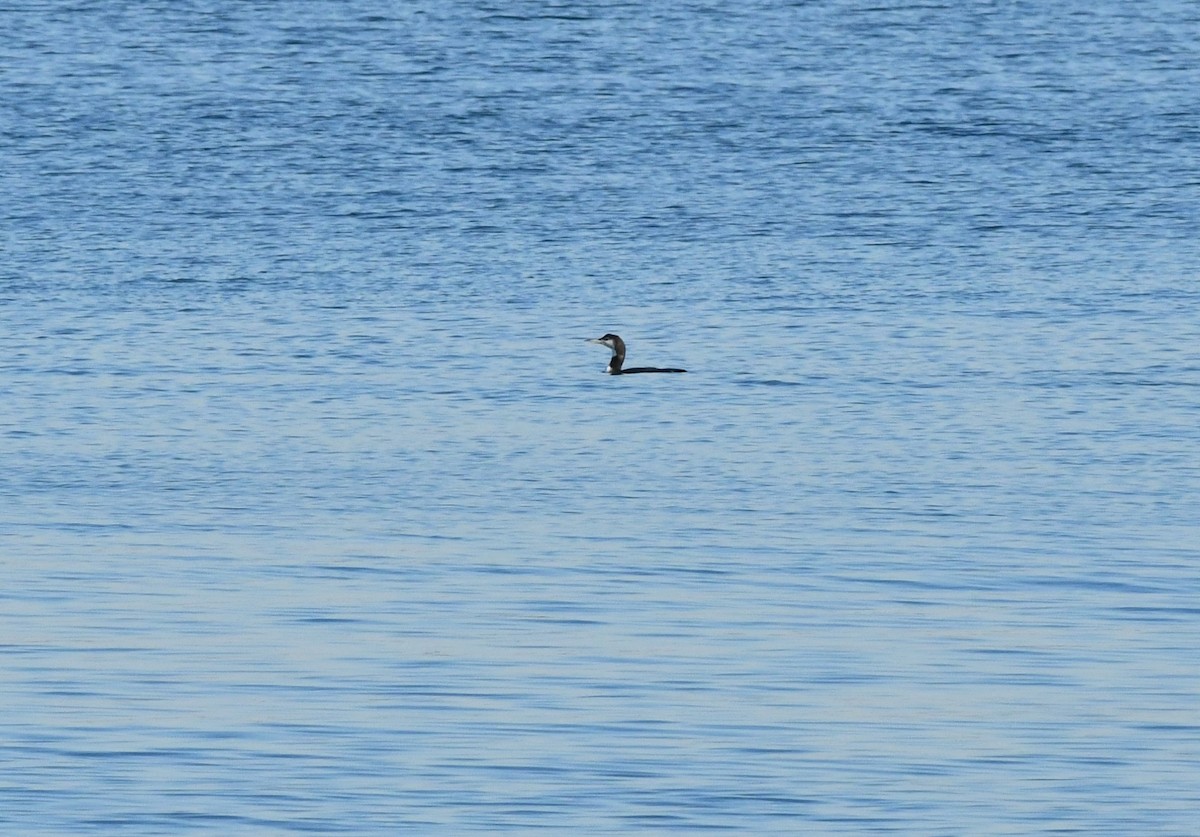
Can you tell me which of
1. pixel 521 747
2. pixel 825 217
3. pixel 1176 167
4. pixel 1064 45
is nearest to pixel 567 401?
pixel 521 747

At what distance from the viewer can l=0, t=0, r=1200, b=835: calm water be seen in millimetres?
14578

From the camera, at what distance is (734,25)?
79.5m

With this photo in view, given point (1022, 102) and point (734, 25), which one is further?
point (734, 25)

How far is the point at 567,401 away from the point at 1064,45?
167 ft

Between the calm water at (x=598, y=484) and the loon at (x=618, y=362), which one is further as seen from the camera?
the loon at (x=618, y=362)

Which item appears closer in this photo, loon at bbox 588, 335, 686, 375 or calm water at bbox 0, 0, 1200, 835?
calm water at bbox 0, 0, 1200, 835

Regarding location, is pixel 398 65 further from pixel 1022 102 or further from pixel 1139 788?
pixel 1139 788

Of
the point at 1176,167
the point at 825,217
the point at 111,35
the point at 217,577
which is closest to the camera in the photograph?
the point at 217,577

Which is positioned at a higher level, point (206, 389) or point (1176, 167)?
point (206, 389)

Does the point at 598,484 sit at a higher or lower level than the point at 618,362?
higher

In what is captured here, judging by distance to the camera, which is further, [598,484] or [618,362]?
[618,362]

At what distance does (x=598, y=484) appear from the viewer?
77.0ft

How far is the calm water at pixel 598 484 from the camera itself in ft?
47.8

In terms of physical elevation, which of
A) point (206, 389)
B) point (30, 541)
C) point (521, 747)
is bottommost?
point (206, 389)
